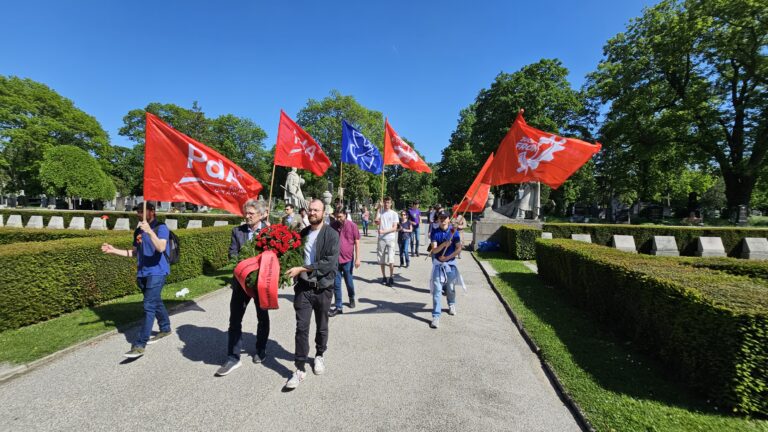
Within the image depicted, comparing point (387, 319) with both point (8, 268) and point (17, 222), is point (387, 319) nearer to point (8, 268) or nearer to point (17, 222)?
point (8, 268)

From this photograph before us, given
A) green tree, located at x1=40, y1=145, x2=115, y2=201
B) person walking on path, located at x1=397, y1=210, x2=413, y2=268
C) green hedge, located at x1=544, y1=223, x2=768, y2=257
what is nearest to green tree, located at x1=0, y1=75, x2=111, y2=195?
green tree, located at x1=40, y1=145, x2=115, y2=201

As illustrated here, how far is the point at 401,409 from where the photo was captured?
343 cm

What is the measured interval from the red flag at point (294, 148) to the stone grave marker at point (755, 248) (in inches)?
671

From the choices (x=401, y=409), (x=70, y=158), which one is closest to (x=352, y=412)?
(x=401, y=409)

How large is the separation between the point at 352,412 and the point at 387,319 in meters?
2.85

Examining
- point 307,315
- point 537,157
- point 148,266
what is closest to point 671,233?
point 537,157

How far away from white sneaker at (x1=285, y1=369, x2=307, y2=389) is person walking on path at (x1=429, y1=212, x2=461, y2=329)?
2.63m

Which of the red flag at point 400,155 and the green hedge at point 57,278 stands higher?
the red flag at point 400,155

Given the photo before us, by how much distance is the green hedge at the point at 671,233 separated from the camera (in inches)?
559

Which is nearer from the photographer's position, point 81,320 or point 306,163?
point 81,320

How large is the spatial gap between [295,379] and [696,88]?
32893 mm

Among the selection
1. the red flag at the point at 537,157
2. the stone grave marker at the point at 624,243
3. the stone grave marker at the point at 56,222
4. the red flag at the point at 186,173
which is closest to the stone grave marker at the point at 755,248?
the stone grave marker at the point at 624,243

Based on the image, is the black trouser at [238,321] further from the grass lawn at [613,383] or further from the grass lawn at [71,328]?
the grass lawn at [613,383]

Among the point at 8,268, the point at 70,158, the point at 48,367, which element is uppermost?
the point at 70,158
